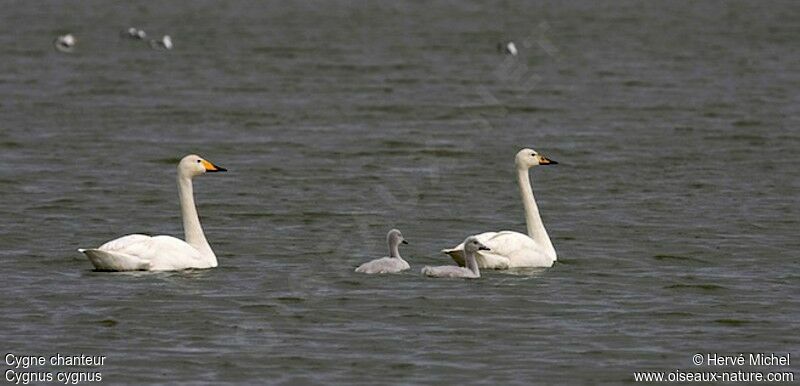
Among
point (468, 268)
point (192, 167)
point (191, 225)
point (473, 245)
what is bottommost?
point (468, 268)

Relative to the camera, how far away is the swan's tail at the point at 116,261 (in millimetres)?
15570

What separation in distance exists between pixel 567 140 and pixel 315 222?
26.2ft

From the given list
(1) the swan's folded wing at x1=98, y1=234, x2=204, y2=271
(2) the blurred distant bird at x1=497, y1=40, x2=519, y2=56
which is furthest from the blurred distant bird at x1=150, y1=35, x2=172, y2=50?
(1) the swan's folded wing at x1=98, y1=234, x2=204, y2=271

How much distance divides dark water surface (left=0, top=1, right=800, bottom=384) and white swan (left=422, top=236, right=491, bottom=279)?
98 mm

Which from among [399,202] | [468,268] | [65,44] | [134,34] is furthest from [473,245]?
[134,34]

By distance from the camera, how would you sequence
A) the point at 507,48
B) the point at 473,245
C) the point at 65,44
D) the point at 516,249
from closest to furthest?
the point at 473,245
the point at 516,249
the point at 65,44
the point at 507,48

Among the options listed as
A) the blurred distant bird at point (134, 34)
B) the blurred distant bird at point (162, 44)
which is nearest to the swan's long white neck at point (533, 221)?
the blurred distant bird at point (162, 44)

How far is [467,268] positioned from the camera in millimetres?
15648

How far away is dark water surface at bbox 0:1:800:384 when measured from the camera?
43.9 ft

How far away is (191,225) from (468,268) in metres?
2.29

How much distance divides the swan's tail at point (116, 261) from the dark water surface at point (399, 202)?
12cm

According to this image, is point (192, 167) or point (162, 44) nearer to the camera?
point (192, 167)

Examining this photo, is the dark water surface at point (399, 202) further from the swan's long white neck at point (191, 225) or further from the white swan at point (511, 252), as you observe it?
the swan's long white neck at point (191, 225)

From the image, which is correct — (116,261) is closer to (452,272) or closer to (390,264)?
(390,264)
